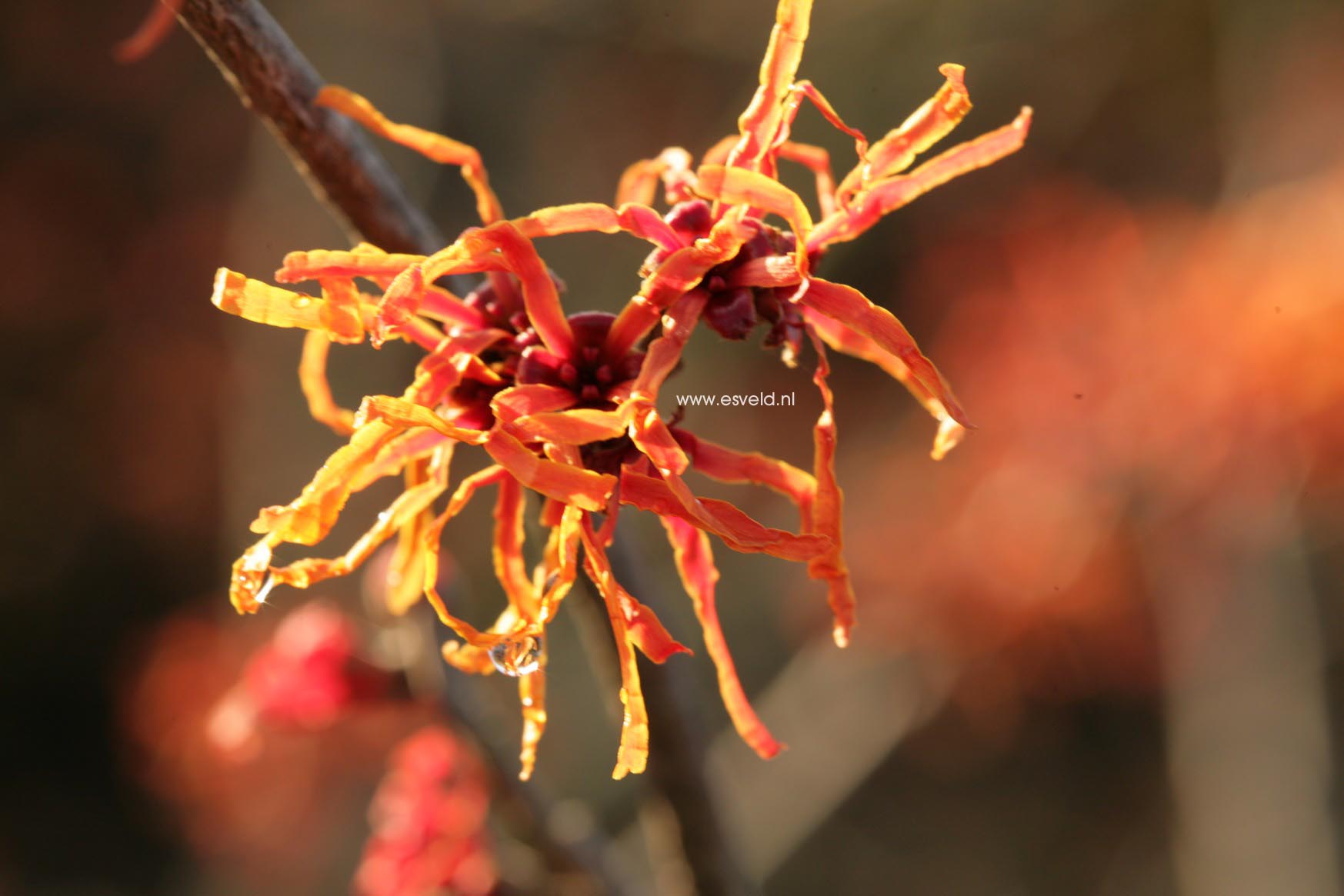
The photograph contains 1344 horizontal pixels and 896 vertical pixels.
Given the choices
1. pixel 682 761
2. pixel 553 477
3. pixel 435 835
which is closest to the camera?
pixel 553 477

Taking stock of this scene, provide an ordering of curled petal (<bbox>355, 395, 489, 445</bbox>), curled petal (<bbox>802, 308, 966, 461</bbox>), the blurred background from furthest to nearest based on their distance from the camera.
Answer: the blurred background < curled petal (<bbox>802, 308, 966, 461</bbox>) < curled petal (<bbox>355, 395, 489, 445</bbox>)

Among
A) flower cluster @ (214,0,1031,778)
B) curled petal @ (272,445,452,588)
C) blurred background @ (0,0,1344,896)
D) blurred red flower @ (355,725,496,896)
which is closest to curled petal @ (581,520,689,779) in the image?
flower cluster @ (214,0,1031,778)

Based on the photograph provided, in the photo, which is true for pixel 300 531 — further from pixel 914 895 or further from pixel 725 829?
pixel 914 895

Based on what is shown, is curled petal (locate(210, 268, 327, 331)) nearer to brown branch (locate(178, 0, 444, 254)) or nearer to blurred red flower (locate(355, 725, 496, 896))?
brown branch (locate(178, 0, 444, 254))

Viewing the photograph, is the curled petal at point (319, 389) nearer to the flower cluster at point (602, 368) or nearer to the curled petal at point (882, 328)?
the flower cluster at point (602, 368)

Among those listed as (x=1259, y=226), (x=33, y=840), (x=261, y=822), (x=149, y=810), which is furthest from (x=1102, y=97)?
(x=33, y=840)

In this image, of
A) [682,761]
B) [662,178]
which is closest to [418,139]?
[662,178]

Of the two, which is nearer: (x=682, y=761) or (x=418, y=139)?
(x=418, y=139)

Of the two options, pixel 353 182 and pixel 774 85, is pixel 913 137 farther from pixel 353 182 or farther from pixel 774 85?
pixel 353 182
